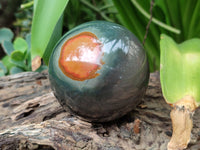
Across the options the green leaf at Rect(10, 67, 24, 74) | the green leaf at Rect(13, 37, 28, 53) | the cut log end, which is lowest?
the green leaf at Rect(10, 67, 24, 74)

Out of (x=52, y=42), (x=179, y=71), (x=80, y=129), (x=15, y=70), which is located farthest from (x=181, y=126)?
(x=15, y=70)

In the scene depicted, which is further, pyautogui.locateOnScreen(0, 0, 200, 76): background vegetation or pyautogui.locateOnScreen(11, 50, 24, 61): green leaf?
pyautogui.locateOnScreen(11, 50, 24, 61): green leaf

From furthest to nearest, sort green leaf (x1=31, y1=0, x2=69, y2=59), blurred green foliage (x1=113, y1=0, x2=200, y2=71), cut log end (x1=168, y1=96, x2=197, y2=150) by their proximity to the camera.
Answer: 1. blurred green foliage (x1=113, y1=0, x2=200, y2=71)
2. green leaf (x1=31, y1=0, x2=69, y2=59)
3. cut log end (x1=168, y1=96, x2=197, y2=150)

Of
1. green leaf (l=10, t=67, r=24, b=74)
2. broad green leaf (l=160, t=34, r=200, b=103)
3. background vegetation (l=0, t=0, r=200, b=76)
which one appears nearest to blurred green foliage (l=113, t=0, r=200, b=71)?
background vegetation (l=0, t=0, r=200, b=76)

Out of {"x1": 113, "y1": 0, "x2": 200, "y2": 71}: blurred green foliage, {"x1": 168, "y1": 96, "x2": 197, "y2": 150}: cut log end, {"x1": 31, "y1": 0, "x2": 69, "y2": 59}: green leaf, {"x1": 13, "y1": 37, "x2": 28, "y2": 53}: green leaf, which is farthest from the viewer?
{"x1": 13, "y1": 37, "x2": 28, "y2": 53}: green leaf

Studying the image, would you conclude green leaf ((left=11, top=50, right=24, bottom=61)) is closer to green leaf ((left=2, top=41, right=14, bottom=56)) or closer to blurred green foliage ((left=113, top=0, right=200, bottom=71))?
green leaf ((left=2, top=41, right=14, bottom=56))

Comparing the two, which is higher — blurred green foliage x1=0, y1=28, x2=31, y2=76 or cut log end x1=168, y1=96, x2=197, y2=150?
cut log end x1=168, y1=96, x2=197, y2=150

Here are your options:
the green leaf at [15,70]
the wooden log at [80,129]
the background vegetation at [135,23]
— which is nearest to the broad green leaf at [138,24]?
the background vegetation at [135,23]
